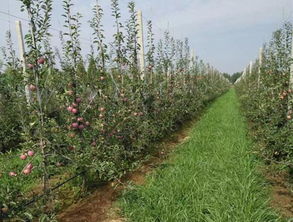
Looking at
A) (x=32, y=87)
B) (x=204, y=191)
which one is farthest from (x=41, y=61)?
(x=204, y=191)

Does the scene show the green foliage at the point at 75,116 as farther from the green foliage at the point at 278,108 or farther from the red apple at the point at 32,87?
the green foliage at the point at 278,108

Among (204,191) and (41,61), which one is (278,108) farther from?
(41,61)

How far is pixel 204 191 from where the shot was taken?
312 centimetres

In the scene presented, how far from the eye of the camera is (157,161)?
457 centimetres

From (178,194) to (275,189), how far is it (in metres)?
1.26

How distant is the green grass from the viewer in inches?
105

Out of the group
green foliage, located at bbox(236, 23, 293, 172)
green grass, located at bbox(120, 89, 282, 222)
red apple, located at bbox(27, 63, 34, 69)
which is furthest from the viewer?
green foliage, located at bbox(236, 23, 293, 172)

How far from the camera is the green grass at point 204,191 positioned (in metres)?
2.66

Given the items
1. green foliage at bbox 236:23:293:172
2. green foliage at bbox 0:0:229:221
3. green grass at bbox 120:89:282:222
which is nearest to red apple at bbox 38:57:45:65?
green foliage at bbox 0:0:229:221

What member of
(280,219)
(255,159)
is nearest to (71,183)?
(280,219)

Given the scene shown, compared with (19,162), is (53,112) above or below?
above

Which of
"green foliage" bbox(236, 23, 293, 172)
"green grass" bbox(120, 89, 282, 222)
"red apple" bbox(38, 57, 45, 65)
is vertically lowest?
"green grass" bbox(120, 89, 282, 222)

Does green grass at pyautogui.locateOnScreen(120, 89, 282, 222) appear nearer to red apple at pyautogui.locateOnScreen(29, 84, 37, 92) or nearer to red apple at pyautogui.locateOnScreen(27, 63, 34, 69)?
red apple at pyautogui.locateOnScreen(29, 84, 37, 92)

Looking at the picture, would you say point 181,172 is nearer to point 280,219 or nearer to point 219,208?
point 219,208
